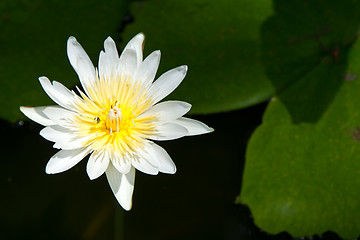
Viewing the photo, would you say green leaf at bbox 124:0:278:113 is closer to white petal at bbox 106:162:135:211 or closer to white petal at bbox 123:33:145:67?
white petal at bbox 123:33:145:67

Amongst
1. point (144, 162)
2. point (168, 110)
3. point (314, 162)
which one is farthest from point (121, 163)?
point (314, 162)

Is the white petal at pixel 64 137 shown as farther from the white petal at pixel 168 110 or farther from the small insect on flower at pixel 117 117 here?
the white petal at pixel 168 110

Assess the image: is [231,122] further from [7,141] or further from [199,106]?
[7,141]

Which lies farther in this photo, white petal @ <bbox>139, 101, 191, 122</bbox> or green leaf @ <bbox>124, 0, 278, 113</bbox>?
green leaf @ <bbox>124, 0, 278, 113</bbox>

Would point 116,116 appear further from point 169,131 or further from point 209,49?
point 209,49

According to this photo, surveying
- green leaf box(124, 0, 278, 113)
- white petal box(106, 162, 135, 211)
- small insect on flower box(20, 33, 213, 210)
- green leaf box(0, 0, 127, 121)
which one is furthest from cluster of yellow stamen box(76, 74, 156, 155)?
green leaf box(0, 0, 127, 121)

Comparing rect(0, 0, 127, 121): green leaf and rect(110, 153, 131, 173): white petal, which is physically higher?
rect(0, 0, 127, 121): green leaf
